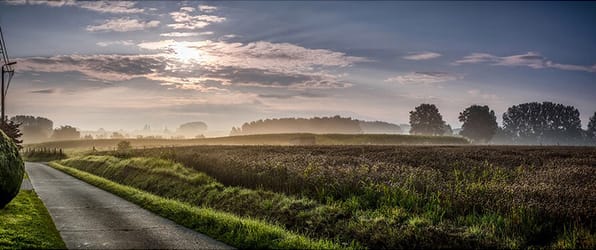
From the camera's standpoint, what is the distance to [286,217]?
13.7m

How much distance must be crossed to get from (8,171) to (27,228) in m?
2.82

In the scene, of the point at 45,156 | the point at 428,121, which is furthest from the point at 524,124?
the point at 45,156

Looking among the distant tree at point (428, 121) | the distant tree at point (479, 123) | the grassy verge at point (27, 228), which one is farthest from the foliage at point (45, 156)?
the distant tree at point (479, 123)

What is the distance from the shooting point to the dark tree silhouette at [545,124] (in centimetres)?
12975

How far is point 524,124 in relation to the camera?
456ft

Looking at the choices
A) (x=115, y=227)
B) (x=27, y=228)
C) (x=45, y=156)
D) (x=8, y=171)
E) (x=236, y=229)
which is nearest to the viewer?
(x=236, y=229)

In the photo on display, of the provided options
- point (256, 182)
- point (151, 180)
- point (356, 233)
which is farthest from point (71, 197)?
point (356, 233)

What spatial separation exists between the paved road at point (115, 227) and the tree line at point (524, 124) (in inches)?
5039

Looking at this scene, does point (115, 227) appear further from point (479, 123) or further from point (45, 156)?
point (479, 123)

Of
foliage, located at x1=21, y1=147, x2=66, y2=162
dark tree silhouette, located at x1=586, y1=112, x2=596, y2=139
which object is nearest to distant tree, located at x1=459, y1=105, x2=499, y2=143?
dark tree silhouette, located at x1=586, y1=112, x2=596, y2=139

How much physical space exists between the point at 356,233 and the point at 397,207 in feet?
5.69

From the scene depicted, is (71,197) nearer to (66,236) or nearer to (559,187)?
(66,236)

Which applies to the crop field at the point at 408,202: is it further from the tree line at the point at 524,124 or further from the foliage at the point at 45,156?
the tree line at the point at 524,124

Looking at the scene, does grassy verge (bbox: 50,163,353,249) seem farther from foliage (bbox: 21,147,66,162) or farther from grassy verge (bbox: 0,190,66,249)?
foliage (bbox: 21,147,66,162)
